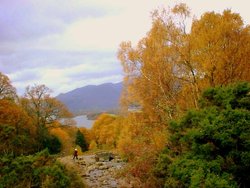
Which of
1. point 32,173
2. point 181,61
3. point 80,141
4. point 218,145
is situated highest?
point 181,61

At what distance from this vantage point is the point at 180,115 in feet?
62.0

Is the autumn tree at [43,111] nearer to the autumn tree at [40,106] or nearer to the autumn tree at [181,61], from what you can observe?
→ the autumn tree at [40,106]

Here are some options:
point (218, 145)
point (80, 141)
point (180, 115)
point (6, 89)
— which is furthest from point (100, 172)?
point (80, 141)

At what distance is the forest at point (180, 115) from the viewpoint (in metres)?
13.8

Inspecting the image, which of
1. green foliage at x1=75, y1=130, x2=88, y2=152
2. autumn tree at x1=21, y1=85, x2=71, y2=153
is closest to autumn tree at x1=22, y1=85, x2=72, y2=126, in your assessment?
autumn tree at x1=21, y1=85, x2=71, y2=153

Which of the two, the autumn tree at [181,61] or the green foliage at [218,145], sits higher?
the autumn tree at [181,61]

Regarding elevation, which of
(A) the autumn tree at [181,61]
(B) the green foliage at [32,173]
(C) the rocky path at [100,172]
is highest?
(A) the autumn tree at [181,61]

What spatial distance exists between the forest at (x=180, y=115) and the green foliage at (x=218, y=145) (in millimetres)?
35

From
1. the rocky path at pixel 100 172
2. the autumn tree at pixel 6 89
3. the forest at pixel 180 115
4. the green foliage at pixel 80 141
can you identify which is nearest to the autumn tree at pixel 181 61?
the forest at pixel 180 115

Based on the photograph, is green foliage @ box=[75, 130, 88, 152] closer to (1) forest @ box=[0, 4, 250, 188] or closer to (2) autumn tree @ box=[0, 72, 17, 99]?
(2) autumn tree @ box=[0, 72, 17, 99]

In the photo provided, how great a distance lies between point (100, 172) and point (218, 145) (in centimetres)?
2232

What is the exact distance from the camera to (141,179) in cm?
1773

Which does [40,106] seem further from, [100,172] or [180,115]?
[180,115]

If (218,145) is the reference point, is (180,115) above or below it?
above
